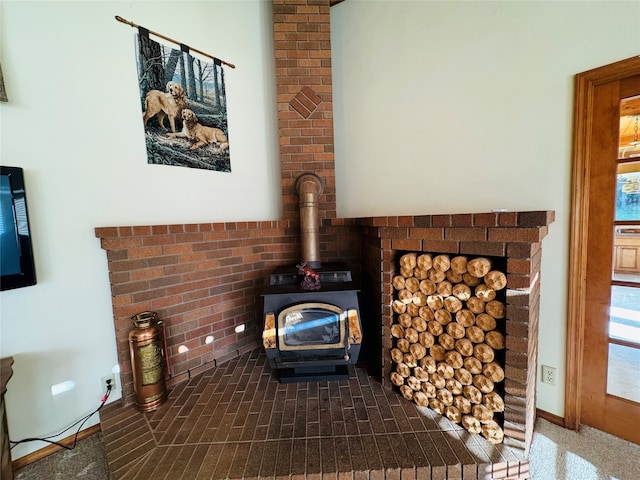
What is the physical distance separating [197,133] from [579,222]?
2.55m

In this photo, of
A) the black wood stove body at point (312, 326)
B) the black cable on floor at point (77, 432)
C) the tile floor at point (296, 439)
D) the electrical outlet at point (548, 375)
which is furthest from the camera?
the black wood stove body at point (312, 326)

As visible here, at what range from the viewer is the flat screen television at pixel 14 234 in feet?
4.20

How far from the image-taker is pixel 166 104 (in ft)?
5.90

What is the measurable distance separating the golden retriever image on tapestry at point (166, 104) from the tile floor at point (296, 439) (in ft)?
6.12

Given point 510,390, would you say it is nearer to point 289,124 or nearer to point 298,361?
point 298,361

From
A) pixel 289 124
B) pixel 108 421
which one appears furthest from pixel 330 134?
pixel 108 421

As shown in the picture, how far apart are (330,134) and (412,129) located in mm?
677

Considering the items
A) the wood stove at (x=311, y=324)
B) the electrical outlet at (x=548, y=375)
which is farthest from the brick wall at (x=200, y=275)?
the electrical outlet at (x=548, y=375)

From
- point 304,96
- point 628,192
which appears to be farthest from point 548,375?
point 304,96

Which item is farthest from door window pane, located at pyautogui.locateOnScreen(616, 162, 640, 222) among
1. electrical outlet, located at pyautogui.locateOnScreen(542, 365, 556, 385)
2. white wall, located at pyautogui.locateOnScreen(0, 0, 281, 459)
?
white wall, located at pyautogui.locateOnScreen(0, 0, 281, 459)

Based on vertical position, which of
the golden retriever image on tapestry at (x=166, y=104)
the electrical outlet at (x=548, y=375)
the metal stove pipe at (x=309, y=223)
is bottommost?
the electrical outlet at (x=548, y=375)

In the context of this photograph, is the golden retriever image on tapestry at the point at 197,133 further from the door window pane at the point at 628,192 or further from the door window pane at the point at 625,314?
the door window pane at the point at 625,314

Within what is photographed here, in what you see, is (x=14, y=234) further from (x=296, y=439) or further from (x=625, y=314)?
(x=625, y=314)

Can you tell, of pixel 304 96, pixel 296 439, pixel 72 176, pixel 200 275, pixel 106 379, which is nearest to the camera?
pixel 296 439
